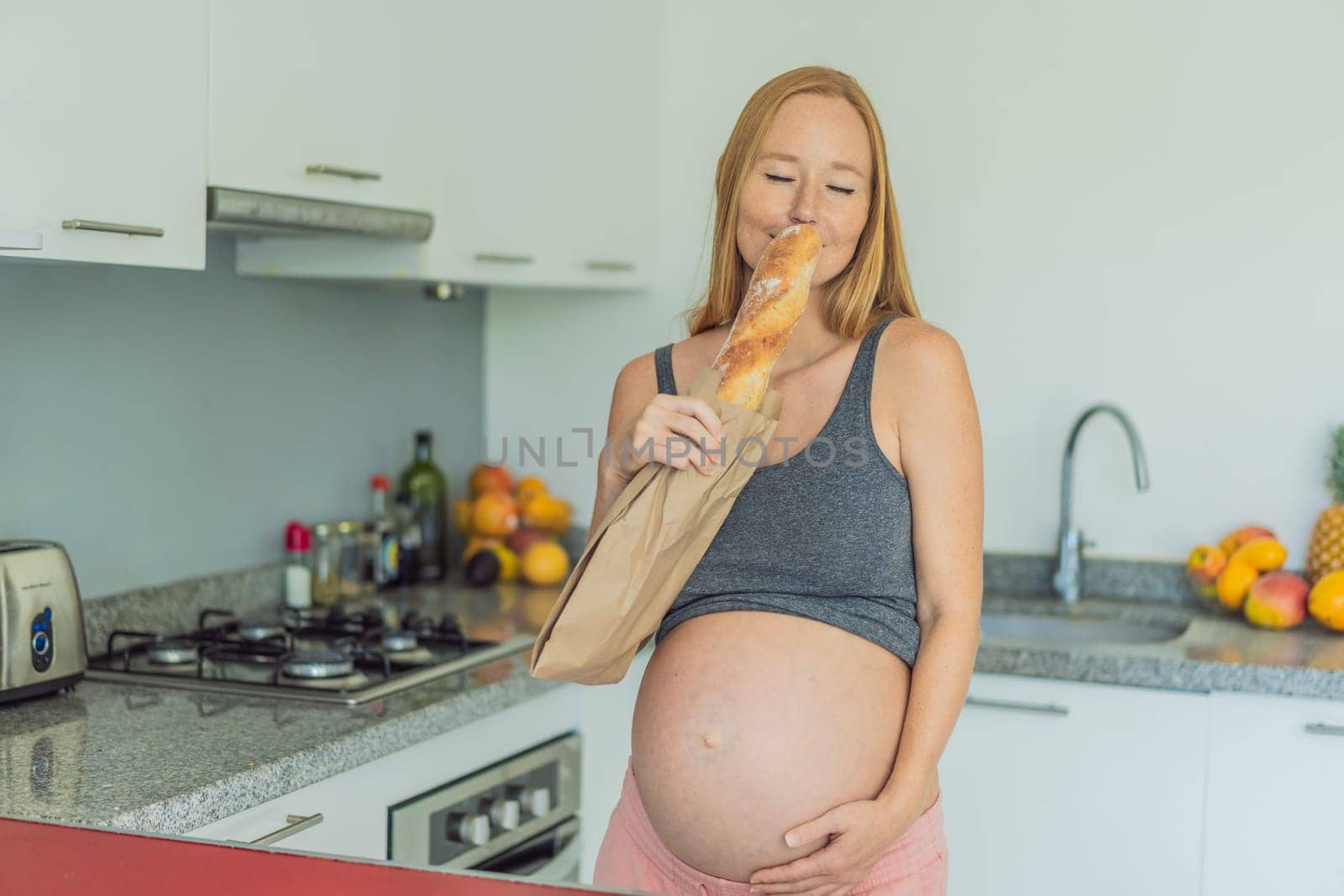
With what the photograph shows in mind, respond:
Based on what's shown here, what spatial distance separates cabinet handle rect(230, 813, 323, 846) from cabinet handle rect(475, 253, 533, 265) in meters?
1.01

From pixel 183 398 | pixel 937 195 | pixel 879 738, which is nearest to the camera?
pixel 879 738

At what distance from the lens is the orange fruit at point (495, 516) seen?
111 inches

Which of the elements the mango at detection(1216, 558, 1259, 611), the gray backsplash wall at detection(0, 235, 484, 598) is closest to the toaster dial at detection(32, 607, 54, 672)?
the gray backsplash wall at detection(0, 235, 484, 598)

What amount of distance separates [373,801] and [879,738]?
764 millimetres

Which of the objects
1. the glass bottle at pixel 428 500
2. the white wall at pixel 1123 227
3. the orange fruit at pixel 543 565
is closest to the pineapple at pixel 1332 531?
the white wall at pixel 1123 227

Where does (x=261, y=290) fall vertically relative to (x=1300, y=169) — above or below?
below

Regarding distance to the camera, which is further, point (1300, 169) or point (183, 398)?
point (1300, 169)

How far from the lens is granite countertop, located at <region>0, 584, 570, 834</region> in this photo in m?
1.40

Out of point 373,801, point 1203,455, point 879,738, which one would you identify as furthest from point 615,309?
point 879,738

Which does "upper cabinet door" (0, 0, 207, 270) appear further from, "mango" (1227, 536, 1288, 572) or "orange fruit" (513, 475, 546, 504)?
"mango" (1227, 536, 1288, 572)

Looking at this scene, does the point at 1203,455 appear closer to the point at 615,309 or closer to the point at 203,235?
the point at 615,309

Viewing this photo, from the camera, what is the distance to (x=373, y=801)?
175 cm

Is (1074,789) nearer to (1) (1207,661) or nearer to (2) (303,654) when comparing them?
(1) (1207,661)

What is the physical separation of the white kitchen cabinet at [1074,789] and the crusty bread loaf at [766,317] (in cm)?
102
